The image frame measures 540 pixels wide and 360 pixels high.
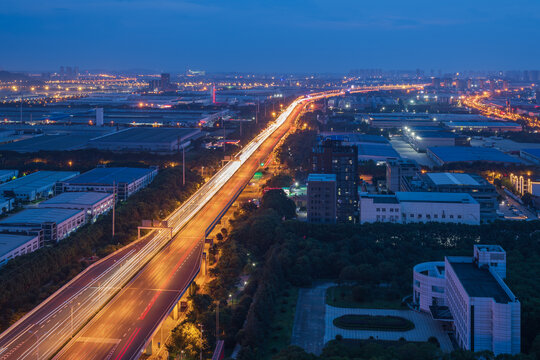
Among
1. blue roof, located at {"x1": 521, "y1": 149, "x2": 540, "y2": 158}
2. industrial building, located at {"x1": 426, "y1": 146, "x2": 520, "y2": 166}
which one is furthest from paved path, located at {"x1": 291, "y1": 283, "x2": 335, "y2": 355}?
blue roof, located at {"x1": 521, "y1": 149, "x2": 540, "y2": 158}

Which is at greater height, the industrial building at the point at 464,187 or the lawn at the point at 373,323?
the industrial building at the point at 464,187

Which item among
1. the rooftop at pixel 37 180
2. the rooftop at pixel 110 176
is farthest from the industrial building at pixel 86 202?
the rooftop at pixel 37 180

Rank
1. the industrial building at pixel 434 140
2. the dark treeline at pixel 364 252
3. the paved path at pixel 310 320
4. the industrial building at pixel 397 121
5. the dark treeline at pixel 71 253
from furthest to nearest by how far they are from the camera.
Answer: the industrial building at pixel 397 121 < the industrial building at pixel 434 140 < the dark treeline at pixel 71 253 < the dark treeline at pixel 364 252 < the paved path at pixel 310 320

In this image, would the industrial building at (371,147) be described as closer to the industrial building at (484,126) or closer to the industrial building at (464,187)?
the industrial building at (464,187)

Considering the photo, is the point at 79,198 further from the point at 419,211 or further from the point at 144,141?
the point at 144,141

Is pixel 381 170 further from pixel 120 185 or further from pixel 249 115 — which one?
pixel 249 115

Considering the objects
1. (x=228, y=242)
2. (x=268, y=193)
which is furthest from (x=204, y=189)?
(x=228, y=242)

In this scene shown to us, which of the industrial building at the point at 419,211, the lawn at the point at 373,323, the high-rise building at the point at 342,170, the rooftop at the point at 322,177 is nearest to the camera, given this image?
the lawn at the point at 373,323
